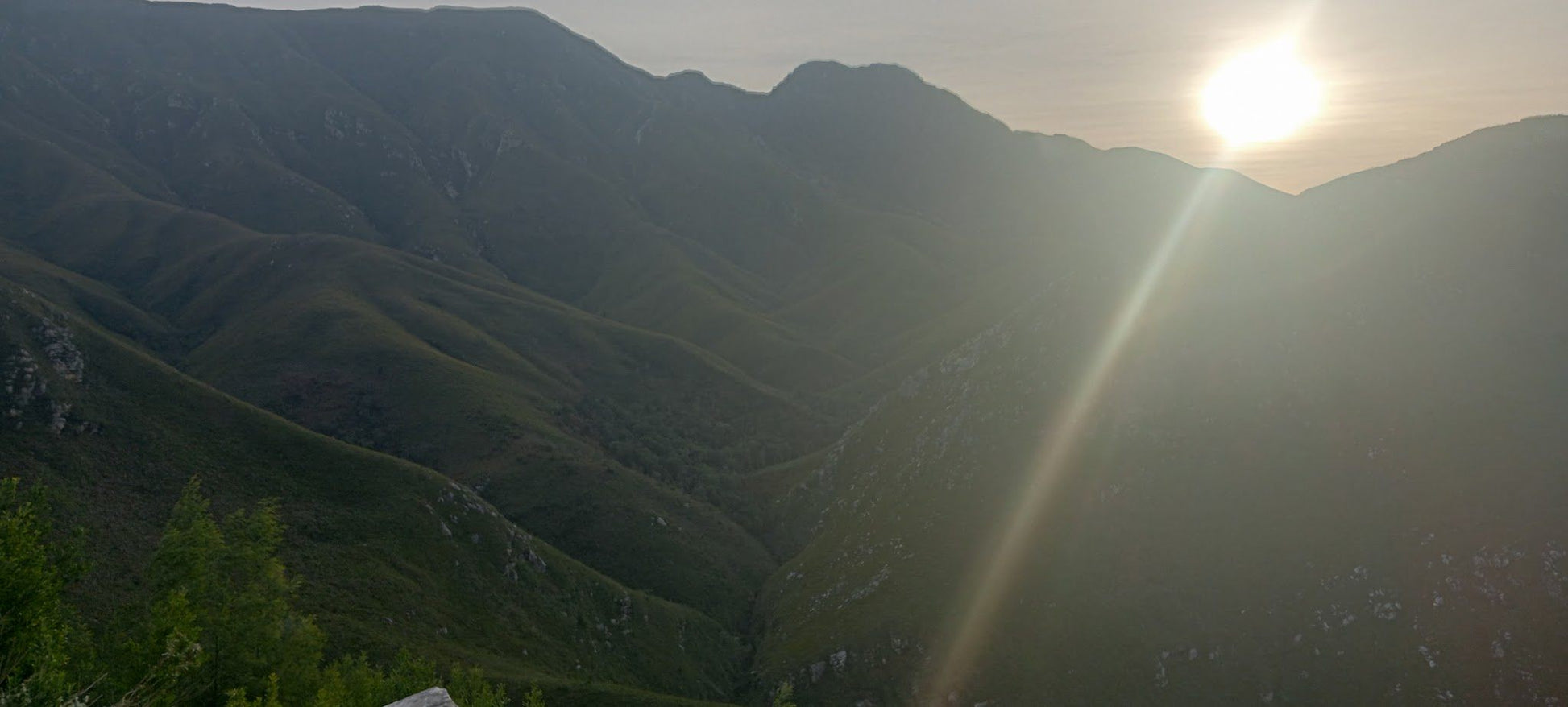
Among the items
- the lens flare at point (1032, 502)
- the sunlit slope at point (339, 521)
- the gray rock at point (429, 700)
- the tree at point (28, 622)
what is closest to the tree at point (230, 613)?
the tree at point (28, 622)

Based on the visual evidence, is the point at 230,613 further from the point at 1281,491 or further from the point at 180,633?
the point at 1281,491

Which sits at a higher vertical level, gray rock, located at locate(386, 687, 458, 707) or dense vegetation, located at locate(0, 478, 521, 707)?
gray rock, located at locate(386, 687, 458, 707)

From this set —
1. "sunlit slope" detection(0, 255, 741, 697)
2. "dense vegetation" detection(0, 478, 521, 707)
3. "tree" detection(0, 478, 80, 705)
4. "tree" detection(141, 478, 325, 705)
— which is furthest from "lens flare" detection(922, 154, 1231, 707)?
"tree" detection(0, 478, 80, 705)

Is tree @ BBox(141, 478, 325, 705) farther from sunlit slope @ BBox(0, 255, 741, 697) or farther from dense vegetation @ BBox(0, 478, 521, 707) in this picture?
sunlit slope @ BBox(0, 255, 741, 697)

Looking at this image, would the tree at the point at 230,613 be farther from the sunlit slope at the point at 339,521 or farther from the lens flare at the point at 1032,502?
the lens flare at the point at 1032,502

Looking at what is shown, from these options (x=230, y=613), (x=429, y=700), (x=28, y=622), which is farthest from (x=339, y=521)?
(x=429, y=700)
